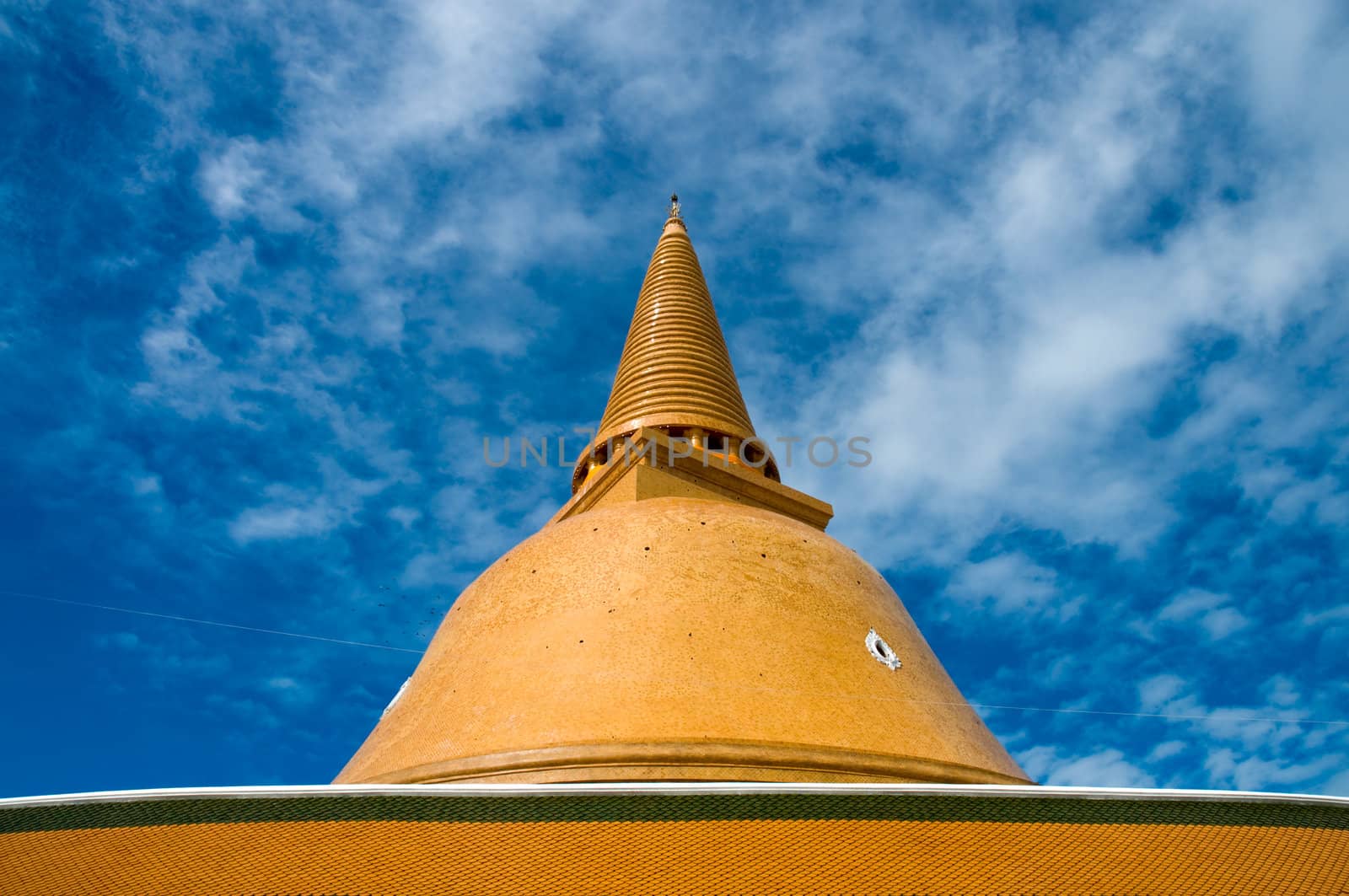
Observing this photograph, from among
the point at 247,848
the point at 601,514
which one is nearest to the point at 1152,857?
the point at 247,848

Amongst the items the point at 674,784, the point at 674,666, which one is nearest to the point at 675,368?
the point at 674,666

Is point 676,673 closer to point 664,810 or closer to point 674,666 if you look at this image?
point 674,666

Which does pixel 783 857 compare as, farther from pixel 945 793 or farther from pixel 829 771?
pixel 829 771

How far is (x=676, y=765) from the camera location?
7.02m

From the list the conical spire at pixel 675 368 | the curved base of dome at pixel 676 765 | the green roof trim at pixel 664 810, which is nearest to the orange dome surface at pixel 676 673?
the curved base of dome at pixel 676 765

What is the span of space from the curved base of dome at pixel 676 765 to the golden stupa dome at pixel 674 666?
13mm

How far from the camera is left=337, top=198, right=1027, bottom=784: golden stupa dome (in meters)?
7.28

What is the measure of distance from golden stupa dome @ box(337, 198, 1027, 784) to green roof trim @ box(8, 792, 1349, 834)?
3.60ft

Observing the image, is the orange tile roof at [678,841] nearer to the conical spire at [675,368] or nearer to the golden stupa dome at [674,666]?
the golden stupa dome at [674,666]

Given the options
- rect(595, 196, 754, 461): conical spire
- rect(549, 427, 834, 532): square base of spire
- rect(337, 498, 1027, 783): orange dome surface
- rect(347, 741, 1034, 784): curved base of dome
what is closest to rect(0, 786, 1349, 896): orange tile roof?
rect(347, 741, 1034, 784): curved base of dome

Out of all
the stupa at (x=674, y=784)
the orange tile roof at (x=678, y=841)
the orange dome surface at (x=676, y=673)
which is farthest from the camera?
the orange dome surface at (x=676, y=673)

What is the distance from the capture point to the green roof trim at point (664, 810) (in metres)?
5.86

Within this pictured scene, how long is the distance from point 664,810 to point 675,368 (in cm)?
866

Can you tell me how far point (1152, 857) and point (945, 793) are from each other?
3.97ft
